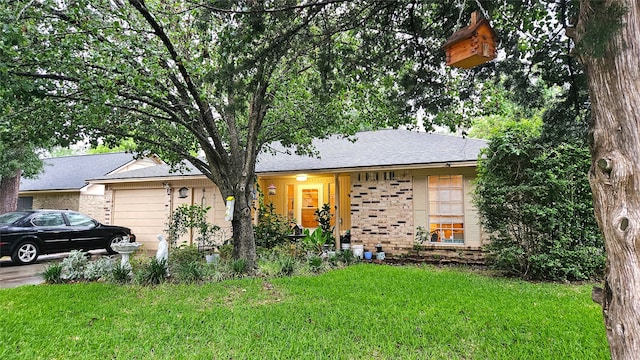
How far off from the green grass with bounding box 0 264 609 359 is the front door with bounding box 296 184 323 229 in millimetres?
6137

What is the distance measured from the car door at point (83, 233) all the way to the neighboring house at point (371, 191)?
1.87 m

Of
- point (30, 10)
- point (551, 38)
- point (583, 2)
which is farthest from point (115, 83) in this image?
point (551, 38)

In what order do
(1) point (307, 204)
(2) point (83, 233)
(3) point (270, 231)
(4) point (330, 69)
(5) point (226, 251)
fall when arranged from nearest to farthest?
(4) point (330, 69), (5) point (226, 251), (3) point (270, 231), (2) point (83, 233), (1) point (307, 204)

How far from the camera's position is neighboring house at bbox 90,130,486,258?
8477 mm

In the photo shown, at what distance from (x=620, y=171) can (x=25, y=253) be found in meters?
11.9

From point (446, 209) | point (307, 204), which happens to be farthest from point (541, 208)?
point (307, 204)

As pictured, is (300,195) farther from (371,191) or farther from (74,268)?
(74,268)

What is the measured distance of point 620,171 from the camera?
6.50 ft

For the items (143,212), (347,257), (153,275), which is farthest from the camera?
(143,212)

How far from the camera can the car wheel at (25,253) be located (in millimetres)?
8797

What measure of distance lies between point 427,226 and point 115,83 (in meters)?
7.25

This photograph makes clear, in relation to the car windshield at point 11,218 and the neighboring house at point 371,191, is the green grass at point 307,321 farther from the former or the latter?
the car windshield at point 11,218

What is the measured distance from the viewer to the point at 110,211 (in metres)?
12.6

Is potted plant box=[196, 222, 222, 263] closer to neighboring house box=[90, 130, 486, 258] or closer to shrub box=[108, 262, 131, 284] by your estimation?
neighboring house box=[90, 130, 486, 258]
